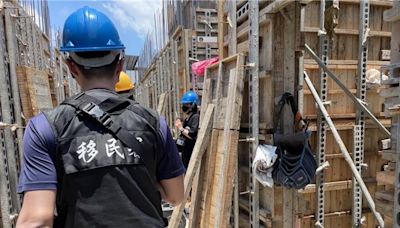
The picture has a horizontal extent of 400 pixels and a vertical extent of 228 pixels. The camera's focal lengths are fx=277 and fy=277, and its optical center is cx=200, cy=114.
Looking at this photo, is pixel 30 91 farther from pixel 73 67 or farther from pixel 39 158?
pixel 39 158

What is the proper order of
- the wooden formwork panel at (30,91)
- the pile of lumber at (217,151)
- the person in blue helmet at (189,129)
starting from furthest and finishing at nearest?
1. the person in blue helmet at (189,129)
2. the wooden formwork panel at (30,91)
3. the pile of lumber at (217,151)

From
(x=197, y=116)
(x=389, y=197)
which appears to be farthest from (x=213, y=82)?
(x=389, y=197)

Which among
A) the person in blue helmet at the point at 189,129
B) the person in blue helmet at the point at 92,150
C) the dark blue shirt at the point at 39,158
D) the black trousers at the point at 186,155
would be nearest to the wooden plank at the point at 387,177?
the person in blue helmet at the point at 92,150

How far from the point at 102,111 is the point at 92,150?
0.51 ft

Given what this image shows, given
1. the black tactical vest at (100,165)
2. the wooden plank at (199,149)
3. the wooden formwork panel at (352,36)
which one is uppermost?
the wooden formwork panel at (352,36)

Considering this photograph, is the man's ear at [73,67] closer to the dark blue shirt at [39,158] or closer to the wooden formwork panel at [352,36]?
the dark blue shirt at [39,158]

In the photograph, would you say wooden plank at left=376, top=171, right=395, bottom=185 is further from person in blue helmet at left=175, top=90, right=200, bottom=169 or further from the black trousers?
the black trousers

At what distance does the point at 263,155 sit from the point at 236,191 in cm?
80

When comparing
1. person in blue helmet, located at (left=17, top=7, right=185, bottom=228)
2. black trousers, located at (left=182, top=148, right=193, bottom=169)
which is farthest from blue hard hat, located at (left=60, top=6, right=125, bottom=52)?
black trousers, located at (left=182, top=148, right=193, bottom=169)

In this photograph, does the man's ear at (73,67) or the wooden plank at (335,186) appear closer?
the man's ear at (73,67)

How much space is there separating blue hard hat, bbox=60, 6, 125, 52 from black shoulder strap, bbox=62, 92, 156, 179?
0.20m

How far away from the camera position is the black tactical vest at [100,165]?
3.43 ft

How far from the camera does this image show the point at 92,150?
106 cm

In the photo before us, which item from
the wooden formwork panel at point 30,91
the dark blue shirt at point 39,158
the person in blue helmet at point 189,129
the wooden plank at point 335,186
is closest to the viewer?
the dark blue shirt at point 39,158
